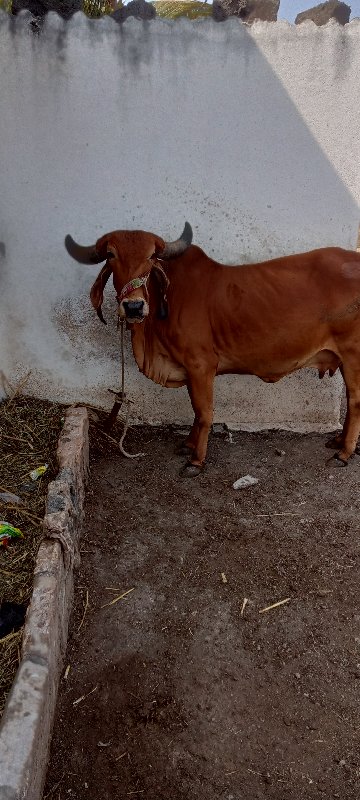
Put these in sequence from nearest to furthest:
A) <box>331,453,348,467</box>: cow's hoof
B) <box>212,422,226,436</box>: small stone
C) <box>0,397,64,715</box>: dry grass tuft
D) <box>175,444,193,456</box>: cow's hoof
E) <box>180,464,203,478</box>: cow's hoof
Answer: <box>0,397,64,715</box>: dry grass tuft < <box>180,464,203,478</box>: cow's hoof < <box>331,453,348,467</box>: cow's hoof < <box>175,444,193,456</box>: cow's hoof < <box>212,422,226,436</box>: small stone

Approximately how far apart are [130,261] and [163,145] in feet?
3.67

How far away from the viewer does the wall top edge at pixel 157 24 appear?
4043 millimetres

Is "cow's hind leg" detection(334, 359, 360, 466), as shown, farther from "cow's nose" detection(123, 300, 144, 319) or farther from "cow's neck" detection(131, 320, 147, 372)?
"cow's nose" detection(123, 300, 144, 319)

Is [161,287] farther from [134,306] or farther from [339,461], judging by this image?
[339,461]

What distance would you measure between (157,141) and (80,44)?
30.2 inches

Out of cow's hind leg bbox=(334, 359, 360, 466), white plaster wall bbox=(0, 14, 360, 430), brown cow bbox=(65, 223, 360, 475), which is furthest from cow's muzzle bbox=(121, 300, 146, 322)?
cow's hind leg bbox=(334, 359, 360, 466)

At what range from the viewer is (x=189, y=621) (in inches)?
124

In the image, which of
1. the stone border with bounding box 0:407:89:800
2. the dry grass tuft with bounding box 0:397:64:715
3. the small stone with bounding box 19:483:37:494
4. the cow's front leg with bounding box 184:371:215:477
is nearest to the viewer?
the stone border with bounding box 0:407:89:800

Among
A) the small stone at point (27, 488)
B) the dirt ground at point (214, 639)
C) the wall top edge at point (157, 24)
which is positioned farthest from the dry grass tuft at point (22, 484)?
the wall top edge at point (157, 24)

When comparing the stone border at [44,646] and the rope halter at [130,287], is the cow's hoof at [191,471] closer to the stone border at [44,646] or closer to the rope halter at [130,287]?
the stone border at [44,646]

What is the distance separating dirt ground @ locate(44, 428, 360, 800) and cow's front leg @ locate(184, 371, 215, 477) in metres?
0.13

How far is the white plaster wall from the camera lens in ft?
13.5

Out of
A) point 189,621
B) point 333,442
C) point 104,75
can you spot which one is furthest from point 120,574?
point 104,75

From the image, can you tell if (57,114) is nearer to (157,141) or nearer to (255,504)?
(157,141)
